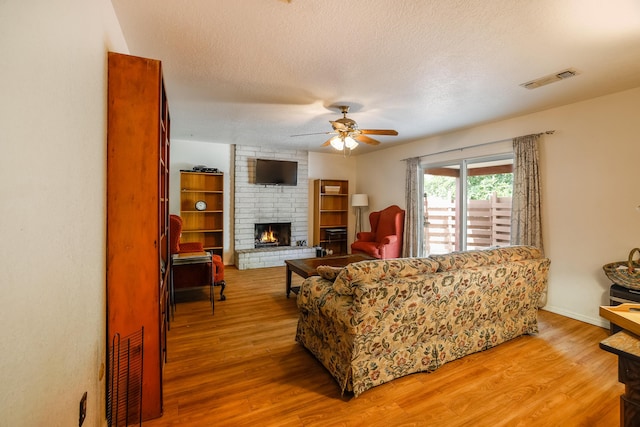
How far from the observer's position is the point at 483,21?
187 centimetres

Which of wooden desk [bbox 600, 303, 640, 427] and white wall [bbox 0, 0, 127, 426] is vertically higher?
white wall [bbox 0, 0, 127, 426]

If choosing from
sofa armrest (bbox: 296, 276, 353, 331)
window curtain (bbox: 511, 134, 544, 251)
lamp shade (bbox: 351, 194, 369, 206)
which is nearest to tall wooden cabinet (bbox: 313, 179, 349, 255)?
lamp shade (bbox: 351, 194, 369, 206)

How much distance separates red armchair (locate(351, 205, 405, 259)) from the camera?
5062 mm

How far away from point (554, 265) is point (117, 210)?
4.49 meters

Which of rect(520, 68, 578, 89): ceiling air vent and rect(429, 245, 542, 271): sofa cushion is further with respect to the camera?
rect(520, 68, 578, 89): ceiling air vent

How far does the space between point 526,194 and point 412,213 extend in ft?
6.13

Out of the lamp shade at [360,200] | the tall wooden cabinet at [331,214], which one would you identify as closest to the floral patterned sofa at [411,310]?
the lamp shade at [360,200]

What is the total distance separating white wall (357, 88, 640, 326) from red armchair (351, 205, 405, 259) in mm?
2216

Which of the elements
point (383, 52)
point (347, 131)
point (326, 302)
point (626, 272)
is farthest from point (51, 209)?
point (626, 272)

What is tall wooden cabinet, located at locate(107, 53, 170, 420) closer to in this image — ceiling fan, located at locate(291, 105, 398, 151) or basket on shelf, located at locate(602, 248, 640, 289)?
ceiling fan, located at locate(291, 105, 398, 151)

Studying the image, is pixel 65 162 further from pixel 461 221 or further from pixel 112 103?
pixel 461 221

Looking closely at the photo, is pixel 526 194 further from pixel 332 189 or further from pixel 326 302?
pixel 332 189

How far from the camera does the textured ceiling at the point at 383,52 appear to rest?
1.77 meters

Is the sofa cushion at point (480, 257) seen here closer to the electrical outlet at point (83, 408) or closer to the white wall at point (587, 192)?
the white wall at point (587, 192)
